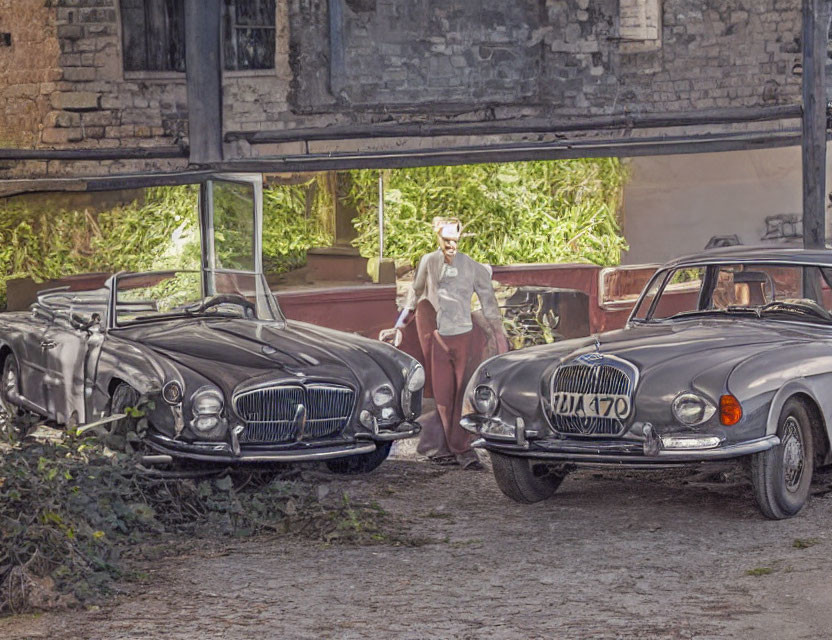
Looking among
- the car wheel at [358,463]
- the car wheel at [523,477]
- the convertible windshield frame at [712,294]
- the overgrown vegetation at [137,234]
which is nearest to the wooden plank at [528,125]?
the overgrown vegetation at [137,234]

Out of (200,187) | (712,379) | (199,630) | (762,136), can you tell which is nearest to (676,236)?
(762,136)

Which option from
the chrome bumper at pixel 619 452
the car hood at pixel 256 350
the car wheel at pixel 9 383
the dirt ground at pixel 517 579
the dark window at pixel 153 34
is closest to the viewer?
the dirt ground at pixel 517 579

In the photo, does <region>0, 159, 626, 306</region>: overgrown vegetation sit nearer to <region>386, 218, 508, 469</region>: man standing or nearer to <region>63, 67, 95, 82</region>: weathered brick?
<region>386, 218, 508, 469</region>: man standing

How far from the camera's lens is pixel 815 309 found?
329 inches

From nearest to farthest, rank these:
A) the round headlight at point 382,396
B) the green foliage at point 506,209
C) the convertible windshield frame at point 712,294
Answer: the convertible windshield frame at point 712,294 → the round headlight at point 382,396 → the green foliage at point 506,209

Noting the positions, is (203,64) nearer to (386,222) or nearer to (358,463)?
(386,222)

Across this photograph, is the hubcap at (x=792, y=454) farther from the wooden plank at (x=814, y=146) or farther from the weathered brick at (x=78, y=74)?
the weathered brick at (x=78, y=74)

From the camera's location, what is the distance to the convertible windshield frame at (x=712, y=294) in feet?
27.5

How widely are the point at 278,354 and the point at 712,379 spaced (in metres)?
2.62

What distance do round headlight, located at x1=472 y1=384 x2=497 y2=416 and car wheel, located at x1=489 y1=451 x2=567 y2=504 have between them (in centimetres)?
25

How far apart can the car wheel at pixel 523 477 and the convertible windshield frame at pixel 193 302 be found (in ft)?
6.85

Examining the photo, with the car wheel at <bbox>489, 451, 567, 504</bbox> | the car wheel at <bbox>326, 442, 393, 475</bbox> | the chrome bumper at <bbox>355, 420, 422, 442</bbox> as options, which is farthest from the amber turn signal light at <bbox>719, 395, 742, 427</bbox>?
the car wheel at <bbox>326, 442, 393, 475</bbox>

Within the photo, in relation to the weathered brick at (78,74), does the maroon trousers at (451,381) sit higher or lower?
lower

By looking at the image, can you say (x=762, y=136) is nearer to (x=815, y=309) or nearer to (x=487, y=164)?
(x=487, y=164)
